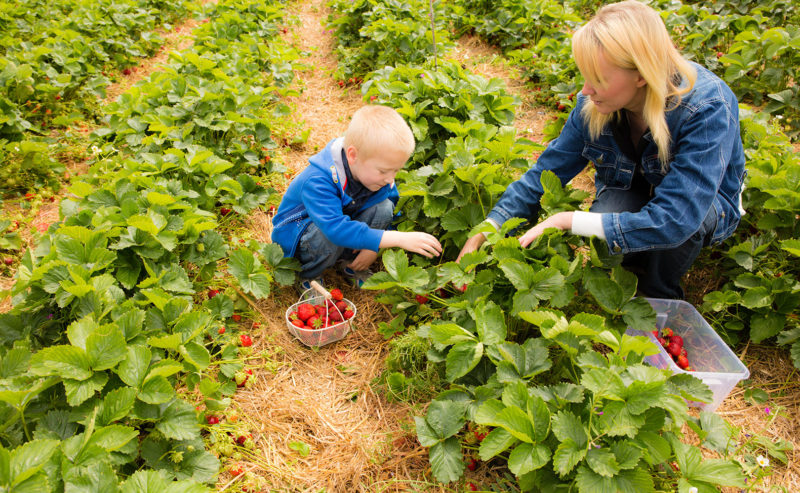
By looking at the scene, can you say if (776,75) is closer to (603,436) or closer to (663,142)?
(663,142)

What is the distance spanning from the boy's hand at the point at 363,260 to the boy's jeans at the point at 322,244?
10 cm

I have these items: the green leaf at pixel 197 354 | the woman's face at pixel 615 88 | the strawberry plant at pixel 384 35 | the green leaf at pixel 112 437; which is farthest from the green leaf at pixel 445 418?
the strawberry plant at pixel 384 35

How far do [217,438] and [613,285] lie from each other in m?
1.81

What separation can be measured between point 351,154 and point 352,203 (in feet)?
1.05

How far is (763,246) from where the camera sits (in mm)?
2469

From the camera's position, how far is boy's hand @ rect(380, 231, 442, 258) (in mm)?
2582

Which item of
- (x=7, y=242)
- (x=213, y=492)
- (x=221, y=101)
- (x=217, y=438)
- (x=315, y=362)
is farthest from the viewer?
(x=221, y=101)

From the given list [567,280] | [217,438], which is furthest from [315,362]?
[567,280]

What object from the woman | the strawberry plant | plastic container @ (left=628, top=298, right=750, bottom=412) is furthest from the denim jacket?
the strawberry plant

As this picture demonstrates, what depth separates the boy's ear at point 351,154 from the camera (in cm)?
250

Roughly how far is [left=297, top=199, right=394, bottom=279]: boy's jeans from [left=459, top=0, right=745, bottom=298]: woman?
0.59 metres

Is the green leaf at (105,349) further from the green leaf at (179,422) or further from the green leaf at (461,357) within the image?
the green leaf at (461,357)

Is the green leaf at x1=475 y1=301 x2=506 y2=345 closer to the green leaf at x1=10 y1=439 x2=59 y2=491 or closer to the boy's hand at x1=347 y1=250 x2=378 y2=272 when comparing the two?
the boy's hand at x1=347 y1=250 x2=378 y2=272

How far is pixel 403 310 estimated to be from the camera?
2.67 metres
